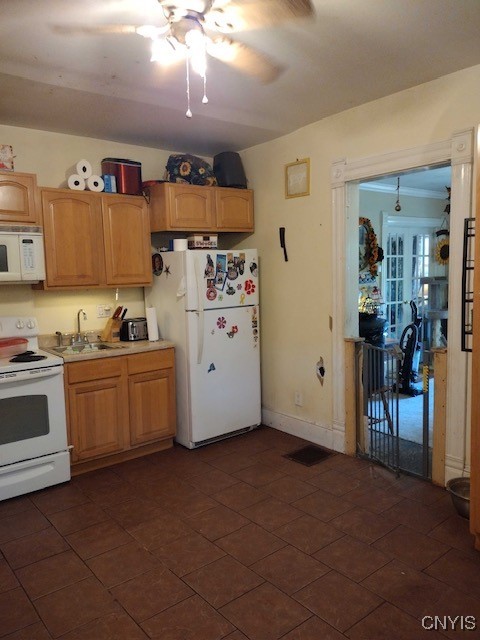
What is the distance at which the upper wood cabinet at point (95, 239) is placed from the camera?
333 cm

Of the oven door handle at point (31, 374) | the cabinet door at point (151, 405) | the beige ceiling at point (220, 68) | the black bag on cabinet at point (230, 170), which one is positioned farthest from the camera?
the black bag on cabinet at point (230, 170)

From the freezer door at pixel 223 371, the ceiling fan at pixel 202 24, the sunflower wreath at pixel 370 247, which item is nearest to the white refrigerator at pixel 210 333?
the freezer door at pixel 223 371

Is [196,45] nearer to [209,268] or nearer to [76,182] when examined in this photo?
[76,182]

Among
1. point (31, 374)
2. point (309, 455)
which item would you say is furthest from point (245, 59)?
point (309, 455)

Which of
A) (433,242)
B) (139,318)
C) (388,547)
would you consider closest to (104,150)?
(139,318)

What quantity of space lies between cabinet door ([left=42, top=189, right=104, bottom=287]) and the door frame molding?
1.78 m

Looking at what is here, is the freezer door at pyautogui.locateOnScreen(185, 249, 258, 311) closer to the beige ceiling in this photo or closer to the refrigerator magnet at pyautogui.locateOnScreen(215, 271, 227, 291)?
the refrigerator magnet at pyautogui.locateOnScreen(215, 271, 227, 291)

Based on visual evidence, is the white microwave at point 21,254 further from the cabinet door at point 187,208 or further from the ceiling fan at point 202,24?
the ceiling fan at point 202,24

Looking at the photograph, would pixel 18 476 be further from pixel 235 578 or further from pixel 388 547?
pixel 388 547

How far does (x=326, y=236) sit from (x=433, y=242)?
382 centimetres

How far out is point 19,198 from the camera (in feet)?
10.3

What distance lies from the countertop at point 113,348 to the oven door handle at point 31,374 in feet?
0.40

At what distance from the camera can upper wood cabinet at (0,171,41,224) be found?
10.1ft

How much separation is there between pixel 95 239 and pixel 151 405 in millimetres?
1333
